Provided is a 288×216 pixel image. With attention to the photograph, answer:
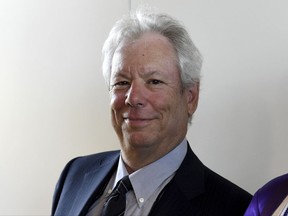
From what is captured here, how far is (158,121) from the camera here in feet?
4.66

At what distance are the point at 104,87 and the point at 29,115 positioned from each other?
1.26 ft

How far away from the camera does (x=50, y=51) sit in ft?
6.65

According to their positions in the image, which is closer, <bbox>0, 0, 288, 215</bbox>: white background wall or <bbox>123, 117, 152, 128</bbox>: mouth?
A: <bbox>123, 117, 152, 128</bbox>: mouth

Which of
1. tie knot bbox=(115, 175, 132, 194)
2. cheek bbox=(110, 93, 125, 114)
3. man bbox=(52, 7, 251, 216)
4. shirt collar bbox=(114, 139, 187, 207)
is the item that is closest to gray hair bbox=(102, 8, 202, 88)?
man bbox=(52, 7, 251, 216)

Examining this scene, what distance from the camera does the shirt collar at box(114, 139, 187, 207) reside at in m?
1.45

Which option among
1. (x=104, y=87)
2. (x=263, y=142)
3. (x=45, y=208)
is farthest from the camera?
(x=45, y=208)

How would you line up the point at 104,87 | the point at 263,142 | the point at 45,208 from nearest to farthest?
the point at 263,142 < the point at 104,87 < the point at 45,208

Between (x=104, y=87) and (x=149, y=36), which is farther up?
(x=149, y=36)

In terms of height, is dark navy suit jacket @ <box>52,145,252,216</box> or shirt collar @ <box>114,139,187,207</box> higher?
shirt collar @ <box>114,139,187,207</box>

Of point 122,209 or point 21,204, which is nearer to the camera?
point 122,209

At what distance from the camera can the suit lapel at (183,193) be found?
1.39m

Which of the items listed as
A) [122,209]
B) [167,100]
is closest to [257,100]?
[167,100]

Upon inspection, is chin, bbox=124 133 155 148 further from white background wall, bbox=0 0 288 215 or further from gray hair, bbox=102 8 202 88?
white background wall, bbox=0 0 288 215

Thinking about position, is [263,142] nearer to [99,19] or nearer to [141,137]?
[141,137]
